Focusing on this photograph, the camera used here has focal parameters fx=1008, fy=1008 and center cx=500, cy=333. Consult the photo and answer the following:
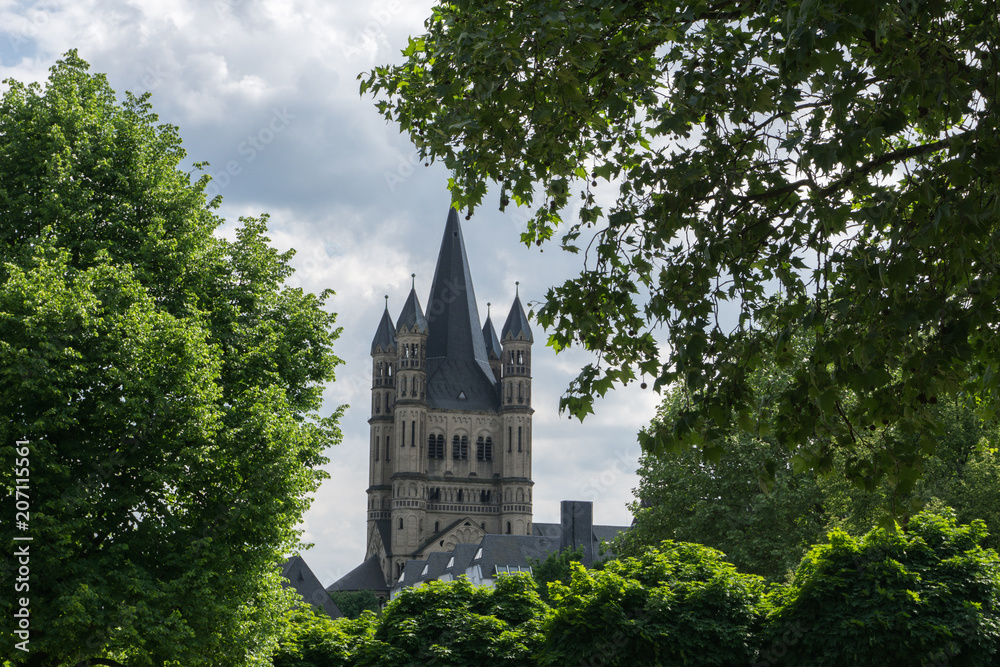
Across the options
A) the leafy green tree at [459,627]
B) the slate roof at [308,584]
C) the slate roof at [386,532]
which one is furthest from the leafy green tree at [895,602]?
the slate roof at [386,532]

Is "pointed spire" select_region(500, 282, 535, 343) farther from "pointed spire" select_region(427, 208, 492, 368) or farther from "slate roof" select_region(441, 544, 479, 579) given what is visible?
"slate roof" select_region(441, 544, 479, 579)

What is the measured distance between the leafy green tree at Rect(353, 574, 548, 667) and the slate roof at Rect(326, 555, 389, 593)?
86843 mm

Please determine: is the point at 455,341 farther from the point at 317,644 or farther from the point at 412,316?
the point at 317,644

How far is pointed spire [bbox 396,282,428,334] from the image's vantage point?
11656cm

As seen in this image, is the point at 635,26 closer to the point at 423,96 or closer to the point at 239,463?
the point at 423,96

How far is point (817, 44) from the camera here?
6.25 m

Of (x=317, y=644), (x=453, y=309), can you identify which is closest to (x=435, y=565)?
(x=453, y=309)

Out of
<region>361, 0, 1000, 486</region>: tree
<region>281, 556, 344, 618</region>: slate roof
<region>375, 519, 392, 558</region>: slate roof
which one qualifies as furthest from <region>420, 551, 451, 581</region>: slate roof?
<region>361, 0, 1000, 486</region>: tree

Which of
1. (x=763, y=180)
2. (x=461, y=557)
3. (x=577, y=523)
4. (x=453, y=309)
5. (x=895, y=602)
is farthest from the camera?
(x=453, y=309)

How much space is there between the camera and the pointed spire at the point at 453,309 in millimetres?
119750

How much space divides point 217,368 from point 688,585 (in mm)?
11060

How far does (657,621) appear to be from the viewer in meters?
21.2

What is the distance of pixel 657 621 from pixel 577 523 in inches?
3228

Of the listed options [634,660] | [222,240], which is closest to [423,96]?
[222,240]
